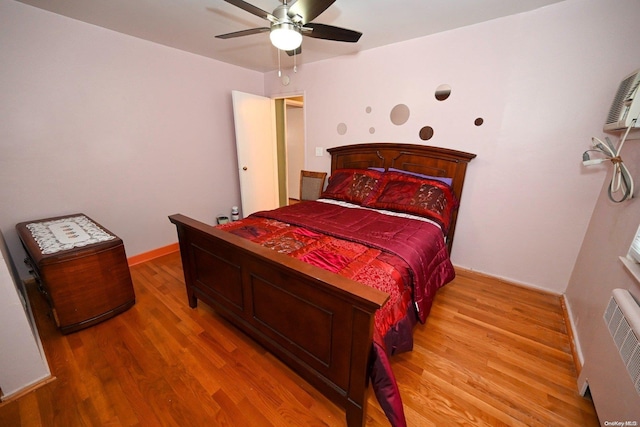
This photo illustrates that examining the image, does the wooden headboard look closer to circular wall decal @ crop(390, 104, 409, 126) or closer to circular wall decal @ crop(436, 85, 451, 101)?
circular wall decal @ crop(390, 104, 409, 126)

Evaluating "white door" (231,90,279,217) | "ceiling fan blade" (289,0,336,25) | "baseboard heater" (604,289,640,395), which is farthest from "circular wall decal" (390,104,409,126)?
"baseboard heater" (604,289,640,395)

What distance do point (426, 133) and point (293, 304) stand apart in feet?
7.46

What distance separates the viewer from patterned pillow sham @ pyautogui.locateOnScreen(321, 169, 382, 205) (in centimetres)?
266

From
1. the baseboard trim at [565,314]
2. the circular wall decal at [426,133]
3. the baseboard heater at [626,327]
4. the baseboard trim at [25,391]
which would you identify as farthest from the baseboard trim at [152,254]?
the baseboard heater at [626,327]

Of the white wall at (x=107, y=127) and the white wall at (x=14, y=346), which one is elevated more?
the white wall at (x=107, y=127)

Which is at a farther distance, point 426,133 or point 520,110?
point 426,133

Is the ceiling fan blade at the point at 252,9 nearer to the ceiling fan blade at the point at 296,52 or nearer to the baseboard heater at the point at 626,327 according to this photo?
the ceiling fan blade at the point at 296,52

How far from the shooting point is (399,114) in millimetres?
2732

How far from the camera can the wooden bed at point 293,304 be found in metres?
1.04

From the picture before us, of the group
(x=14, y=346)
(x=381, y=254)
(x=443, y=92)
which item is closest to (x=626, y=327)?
(x=381, y=254)

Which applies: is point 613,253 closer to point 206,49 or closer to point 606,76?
point 606,76

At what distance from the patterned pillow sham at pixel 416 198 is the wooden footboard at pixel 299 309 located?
148 cm

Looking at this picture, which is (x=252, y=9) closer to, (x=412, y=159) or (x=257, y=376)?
(x=412, y=159)

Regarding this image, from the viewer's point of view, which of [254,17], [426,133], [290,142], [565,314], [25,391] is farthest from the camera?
[290,142]
